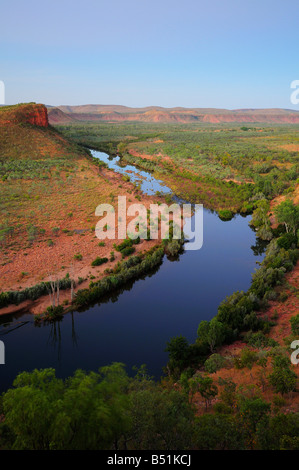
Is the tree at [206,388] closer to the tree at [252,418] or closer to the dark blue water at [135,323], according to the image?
the tree at [252,418]

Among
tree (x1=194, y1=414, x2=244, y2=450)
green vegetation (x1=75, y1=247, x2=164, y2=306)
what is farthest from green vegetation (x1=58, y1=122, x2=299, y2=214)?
tree (x1=194, y1=414, x2=244, y2=450)

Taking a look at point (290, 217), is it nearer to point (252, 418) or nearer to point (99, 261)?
point (99, 261)

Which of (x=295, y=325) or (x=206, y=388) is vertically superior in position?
(x=295, y=325)

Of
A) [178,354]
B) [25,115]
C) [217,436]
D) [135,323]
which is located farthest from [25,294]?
[25,115]

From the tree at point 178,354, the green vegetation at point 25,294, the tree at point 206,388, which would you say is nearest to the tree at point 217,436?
the tree at point 206,388

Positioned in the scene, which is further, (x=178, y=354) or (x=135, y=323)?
(x=135, y=323)
